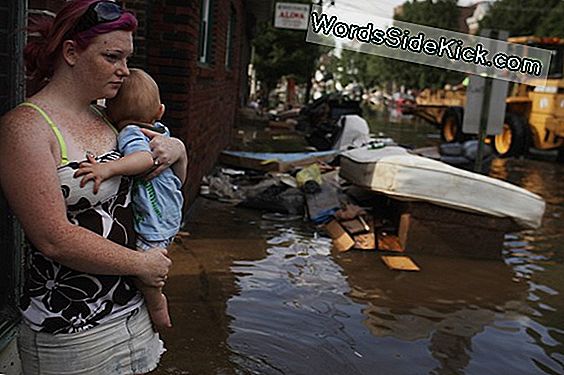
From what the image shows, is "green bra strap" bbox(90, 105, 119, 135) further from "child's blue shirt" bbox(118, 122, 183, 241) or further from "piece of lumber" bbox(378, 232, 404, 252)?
"piece of lumber" bbox(378, 232, 404, 252)

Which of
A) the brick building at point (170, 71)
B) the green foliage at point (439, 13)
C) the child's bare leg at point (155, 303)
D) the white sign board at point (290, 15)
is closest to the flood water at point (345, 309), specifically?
the brick building at point (170, 71)

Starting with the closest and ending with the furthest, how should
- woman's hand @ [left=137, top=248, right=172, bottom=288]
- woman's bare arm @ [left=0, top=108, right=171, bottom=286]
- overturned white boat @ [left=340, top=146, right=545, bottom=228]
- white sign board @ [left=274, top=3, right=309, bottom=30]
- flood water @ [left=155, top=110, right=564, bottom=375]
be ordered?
woman's bare arm @ [left=0, top=108, right=171, bottom=286] < woman's hand @ [left=137, top=248, right=172, bottom=288] < flood water @ [left=155, top=110, right=564, bottom=375] < overturned white boat @ [left=340, top=146, right=545, bottom=228] < white sign board @ [left=274, top=3, right=309, bottom=30]

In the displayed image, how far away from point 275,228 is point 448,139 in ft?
48.5

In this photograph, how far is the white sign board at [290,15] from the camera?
17.9 metres

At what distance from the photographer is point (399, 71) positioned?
56469mm

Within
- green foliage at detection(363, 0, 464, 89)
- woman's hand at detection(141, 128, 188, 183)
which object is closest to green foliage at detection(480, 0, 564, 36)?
green foliage at detection(363, 0, 464, 89)

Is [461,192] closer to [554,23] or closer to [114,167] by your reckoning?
[114,167]

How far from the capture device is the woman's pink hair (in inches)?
69.3

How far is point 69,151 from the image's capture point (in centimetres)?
175

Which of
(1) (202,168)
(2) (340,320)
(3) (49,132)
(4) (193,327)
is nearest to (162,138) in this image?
(3) (49,132)

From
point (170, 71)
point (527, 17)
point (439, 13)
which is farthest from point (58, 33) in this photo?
point (439, 13)

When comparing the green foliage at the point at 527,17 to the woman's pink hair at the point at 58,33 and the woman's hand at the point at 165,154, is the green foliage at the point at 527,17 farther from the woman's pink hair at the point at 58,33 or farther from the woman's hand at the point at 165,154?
the woman's pink hair at the point at 58,33

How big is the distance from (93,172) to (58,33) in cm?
39

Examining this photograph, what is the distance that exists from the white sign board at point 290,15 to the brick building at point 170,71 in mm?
5453
